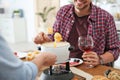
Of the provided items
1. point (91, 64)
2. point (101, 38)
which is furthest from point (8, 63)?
point (101, 38)

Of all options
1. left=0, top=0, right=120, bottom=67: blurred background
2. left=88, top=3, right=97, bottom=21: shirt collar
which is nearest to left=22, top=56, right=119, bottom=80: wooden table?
left=88, top=3, right=97, bottom=21: shirt collar

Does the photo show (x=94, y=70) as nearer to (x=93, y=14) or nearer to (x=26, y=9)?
(x=93, y=14)

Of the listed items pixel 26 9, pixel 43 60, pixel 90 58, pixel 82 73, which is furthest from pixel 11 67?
pixel 26 9

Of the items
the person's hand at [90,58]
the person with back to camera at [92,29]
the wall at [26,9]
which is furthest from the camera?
the wall at [26,9]

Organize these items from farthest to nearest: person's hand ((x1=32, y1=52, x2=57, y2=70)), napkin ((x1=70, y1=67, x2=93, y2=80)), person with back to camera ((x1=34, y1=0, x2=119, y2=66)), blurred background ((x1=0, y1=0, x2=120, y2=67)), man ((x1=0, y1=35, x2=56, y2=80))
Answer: blurred background ((x1=0, y1=0, x2=120, y2=67)) → person with back to camera ((x1=34, y1=0, x2=119, y2=66)) → napkin ((x1=70, y1=67, x2=93, y2=80)) → person's hand ((x1=32, y1=52, x2=57, y2=70)) → man ((x1=0, y1=35, x2=56, y2=80))

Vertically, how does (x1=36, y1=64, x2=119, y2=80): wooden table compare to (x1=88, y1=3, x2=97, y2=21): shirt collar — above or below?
below

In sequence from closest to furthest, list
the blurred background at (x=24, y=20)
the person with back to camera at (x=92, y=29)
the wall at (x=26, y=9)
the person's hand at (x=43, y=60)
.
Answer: the person's hand at (x=43, y=60)
the person with back to camera at (x=92, y=29)
the blurred background at (x=24, y=20)
the wall at (x=26, y=9)

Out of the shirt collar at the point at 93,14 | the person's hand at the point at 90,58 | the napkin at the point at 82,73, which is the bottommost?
the napkin at the point at 82,73

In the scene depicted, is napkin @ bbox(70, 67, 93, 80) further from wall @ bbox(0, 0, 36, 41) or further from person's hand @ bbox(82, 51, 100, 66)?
wall @ bbox(0, 0, 36, 41)

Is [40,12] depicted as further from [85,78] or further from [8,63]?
[8,63]

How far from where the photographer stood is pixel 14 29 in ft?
20.3

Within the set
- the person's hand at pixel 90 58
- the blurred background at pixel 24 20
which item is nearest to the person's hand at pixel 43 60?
the person's hand at pixel 90 58

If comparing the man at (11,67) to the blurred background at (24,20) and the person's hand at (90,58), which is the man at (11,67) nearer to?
the person's hand at (90,58)

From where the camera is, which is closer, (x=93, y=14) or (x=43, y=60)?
(x=43, y=60)
